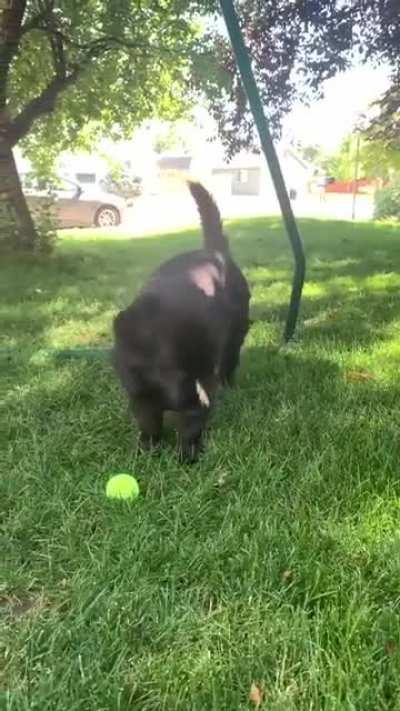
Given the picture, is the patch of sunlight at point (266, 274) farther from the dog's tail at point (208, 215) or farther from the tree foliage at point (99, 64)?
Result: the tree foliage at point (99, 64)

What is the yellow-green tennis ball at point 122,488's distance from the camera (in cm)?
212

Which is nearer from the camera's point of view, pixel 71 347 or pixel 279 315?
pixel 71 347

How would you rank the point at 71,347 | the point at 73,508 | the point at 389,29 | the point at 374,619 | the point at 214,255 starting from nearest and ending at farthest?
the point at 374,619
the point at 73,508
the point at 214,255
the point at 389,29
the point at 71,347

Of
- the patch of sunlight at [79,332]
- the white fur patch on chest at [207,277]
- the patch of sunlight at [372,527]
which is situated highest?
the white fur patch on chest at [207,277]

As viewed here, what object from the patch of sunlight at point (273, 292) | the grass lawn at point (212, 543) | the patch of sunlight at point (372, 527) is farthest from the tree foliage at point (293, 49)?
the patch of sunlight at point (372, 527)

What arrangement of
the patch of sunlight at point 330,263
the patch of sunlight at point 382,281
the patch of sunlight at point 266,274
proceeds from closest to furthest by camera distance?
the patch of sunlight at point 266,274
the patch of sunlight at point 330,263
the patch of sunlight at point 382,281

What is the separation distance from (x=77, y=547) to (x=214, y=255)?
1742 millimetres

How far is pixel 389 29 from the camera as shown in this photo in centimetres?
348

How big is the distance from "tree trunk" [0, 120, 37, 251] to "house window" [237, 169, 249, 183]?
4.94 feet

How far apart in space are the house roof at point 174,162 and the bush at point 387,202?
1.44 m

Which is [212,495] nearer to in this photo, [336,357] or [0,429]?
[0,429]

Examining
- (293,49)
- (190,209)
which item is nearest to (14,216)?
(190,209)

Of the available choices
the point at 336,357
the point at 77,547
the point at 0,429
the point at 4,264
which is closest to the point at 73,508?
the point at 77,547

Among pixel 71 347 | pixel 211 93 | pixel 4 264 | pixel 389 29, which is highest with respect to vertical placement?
pixel 389 29
